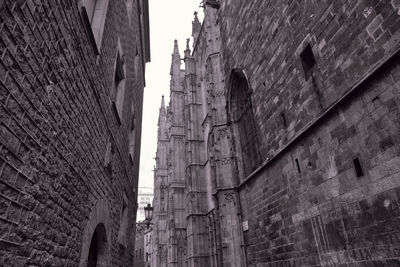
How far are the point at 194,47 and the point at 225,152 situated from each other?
17.5 metres

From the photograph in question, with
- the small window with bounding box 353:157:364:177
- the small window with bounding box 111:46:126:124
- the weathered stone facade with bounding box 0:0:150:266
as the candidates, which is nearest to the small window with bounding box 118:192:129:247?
the weathered stone facade with bounding box 0:0:150:266

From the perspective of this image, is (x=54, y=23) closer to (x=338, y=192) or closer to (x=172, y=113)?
(x=338, y=192)

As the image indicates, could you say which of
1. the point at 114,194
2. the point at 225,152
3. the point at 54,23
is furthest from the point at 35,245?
the point at 225,152

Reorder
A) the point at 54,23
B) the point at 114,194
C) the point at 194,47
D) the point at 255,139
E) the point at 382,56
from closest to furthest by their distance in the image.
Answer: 1. the point at 54,23
2. the point at 382,56
3. the point at 114,194
4. the point at 255,139
5. the point at 194,47

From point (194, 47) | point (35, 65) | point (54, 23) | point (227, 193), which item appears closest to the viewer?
point (35, 65)

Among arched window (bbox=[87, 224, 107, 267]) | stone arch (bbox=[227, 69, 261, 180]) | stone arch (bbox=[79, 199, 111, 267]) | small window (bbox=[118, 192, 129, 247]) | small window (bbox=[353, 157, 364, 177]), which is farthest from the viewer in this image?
stone arch (bbox=[227, 69, 261, 180])

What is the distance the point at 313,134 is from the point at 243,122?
524 centimetres

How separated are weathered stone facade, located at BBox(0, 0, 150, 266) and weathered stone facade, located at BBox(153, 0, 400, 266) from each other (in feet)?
14.6

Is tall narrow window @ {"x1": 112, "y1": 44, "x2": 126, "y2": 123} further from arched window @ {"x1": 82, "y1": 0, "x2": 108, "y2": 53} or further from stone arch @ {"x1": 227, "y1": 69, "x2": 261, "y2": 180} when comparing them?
stone arch @ {"x1": 227, "y1": 69, "x2": 261, "y2": 180}

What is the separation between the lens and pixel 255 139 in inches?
383

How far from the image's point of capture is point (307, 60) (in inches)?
263

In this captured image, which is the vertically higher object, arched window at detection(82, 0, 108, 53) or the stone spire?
the stone spire

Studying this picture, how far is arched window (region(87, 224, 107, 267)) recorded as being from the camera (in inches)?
211

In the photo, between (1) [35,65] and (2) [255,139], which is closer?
(1) [35,65]
